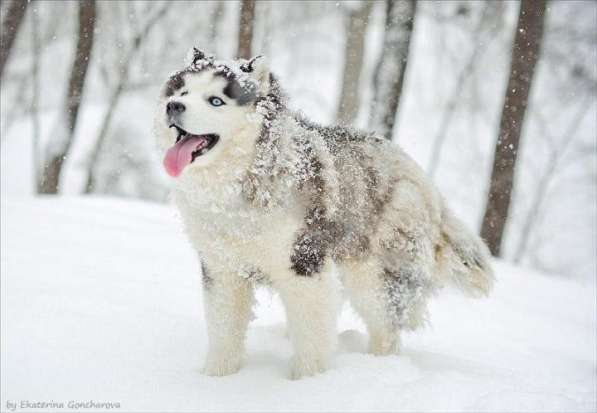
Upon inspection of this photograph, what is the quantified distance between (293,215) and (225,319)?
0.80 meters

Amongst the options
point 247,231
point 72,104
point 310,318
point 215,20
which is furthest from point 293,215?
point 215,20

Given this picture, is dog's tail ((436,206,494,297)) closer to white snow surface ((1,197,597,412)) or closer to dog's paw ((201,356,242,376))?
white snow surface ((1,197,597,412))

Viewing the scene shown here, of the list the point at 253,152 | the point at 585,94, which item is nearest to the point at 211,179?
the point at 253,152

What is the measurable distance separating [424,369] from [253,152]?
1.71 metres

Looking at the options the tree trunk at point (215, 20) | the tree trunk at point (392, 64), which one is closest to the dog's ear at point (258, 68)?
the tree trunk at point (392, 64)

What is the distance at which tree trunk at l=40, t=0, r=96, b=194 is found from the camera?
9.24 metres

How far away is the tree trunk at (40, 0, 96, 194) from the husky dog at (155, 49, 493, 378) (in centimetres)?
688

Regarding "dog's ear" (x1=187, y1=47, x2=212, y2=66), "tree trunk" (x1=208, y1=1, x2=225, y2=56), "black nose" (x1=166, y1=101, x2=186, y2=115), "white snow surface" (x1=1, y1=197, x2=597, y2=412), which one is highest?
"tree trunk" (x1=208, y1=1, x2=225, y2=56)

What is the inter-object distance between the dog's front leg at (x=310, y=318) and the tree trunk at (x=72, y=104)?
7.66 metres

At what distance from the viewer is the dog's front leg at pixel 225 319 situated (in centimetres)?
336

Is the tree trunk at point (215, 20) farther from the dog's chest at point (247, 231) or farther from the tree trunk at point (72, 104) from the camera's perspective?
the dog's chest at point (247, 231)

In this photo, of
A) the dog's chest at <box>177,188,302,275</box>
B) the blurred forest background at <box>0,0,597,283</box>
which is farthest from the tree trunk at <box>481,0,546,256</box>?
the dog's chest at <box>177,188,302,275</box>

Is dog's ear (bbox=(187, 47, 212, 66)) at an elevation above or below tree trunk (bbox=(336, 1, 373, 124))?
below

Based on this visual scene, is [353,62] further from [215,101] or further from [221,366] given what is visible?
[221,366]
